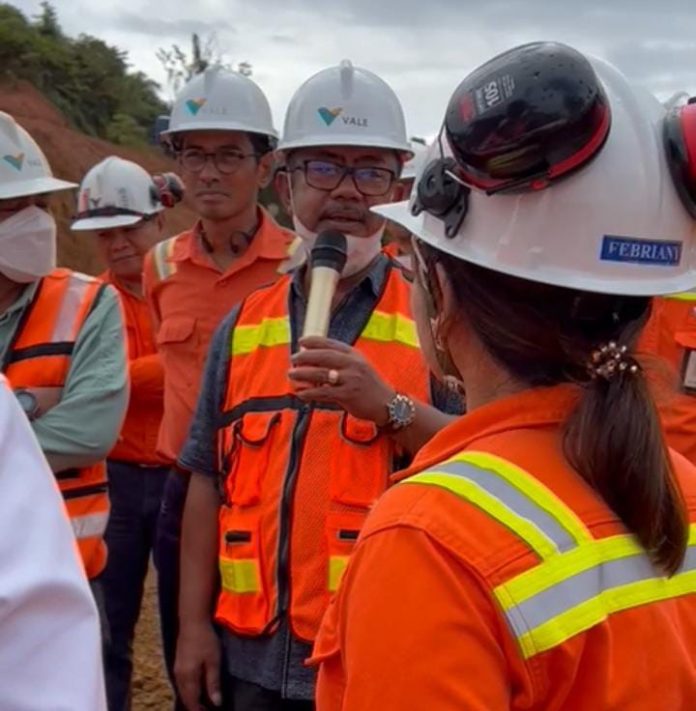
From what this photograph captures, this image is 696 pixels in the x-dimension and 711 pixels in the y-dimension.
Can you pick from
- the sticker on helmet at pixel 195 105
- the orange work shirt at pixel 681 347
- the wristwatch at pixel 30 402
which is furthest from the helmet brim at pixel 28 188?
the orange work shirt at pixel 681 347

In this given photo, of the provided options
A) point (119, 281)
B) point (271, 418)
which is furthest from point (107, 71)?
point (271, 418)

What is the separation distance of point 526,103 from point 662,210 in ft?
0.92

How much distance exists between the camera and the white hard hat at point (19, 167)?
3.58 m

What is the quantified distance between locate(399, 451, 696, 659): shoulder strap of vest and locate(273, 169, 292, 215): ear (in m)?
1.90

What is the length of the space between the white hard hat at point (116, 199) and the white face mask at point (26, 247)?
2.19 m

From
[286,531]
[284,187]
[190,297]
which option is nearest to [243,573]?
[286,531]

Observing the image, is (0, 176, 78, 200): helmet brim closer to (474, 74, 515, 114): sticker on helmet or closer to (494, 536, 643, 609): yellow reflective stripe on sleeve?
(474, 74, 515, 114): sticker on helmet

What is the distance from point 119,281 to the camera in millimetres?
5625

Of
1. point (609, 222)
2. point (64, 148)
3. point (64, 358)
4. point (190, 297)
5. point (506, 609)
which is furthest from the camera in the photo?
point (64, 148)

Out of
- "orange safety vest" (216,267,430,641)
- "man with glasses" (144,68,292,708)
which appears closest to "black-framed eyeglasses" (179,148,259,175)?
"man with glasses" (144,68,292,708)

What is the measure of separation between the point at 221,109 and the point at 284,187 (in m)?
1.26

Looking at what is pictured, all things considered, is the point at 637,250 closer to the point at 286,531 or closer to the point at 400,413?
the point at 400,413

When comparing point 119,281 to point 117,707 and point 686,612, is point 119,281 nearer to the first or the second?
point 117,707

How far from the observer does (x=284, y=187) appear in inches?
139
